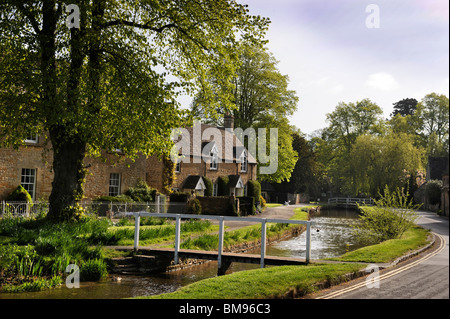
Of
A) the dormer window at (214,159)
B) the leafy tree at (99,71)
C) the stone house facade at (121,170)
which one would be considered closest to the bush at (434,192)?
the stone house facade at (121,170)

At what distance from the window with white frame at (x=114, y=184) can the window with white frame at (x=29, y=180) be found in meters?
5.74

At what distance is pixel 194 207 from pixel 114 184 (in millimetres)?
6349

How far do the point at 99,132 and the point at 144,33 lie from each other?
17.5 ft

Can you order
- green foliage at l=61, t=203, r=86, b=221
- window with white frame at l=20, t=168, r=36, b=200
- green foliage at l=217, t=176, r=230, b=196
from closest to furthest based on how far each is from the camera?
1. green foliage at l=61, t=203, r=86, b=221
2. window with white frame at l=20, t=168, r=36, b=200
3. green foliage at l=217, t=176, r=230, b=196

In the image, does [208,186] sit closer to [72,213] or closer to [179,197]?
[179,197]

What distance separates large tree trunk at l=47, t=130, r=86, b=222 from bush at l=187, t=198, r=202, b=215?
13578 mm

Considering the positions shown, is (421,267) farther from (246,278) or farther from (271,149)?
(271,149)

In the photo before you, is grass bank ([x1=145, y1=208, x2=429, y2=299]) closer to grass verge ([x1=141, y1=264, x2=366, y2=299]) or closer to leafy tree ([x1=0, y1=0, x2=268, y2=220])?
grass verge ([x1=141, y1=264, x2=366, y2=299])

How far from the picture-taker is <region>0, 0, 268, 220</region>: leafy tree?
614 inches

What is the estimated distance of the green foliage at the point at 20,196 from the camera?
2553cm

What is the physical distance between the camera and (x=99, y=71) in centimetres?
1642

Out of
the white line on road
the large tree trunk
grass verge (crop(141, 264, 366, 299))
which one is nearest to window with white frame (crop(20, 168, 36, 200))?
the large tree trunk
